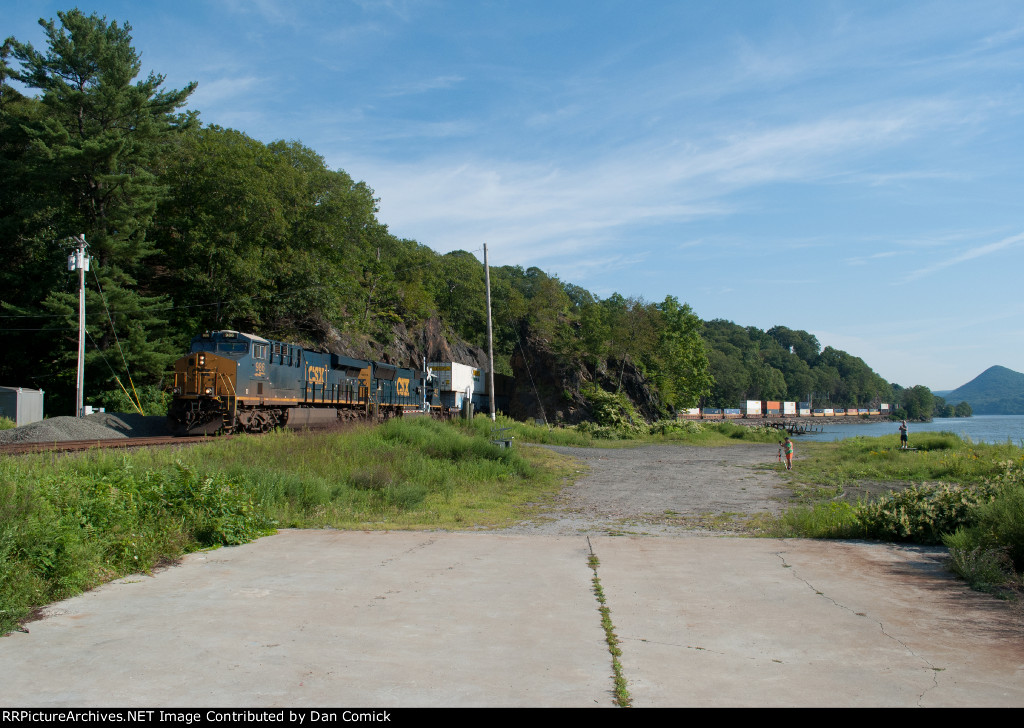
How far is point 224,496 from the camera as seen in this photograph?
8.89 m

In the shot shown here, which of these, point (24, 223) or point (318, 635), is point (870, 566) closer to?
point (318, 635)

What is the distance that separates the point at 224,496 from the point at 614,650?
6.28 m

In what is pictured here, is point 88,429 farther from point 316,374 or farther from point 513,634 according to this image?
point 513,634

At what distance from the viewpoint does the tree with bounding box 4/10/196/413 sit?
32.9m

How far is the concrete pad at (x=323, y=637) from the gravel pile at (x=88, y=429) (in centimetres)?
1669

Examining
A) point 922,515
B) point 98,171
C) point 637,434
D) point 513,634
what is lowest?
point 637,434

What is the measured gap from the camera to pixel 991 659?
4555mm

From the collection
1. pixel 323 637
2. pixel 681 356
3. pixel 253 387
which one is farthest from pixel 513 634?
pixel 681 356

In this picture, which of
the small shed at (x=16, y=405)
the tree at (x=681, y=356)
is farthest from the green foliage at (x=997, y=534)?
the tree at (x=681, y=356)

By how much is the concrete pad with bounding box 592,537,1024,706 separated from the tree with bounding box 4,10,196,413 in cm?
3330

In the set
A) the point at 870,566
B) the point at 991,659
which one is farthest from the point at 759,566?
the point at 991,659

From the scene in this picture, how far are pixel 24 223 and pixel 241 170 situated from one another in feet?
36.6

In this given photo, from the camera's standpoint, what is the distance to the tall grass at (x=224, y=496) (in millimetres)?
6066

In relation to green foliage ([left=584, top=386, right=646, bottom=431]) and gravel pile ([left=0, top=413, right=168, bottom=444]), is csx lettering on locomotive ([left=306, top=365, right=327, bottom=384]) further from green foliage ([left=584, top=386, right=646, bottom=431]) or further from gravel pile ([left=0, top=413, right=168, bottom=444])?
green foliage ([left=584, top=386, right=646, bottom=431])
